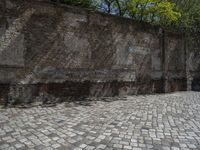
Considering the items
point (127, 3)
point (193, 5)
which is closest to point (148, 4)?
point (127, 3)

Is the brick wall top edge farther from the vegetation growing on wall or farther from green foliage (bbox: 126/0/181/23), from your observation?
the vegetation growing on wall

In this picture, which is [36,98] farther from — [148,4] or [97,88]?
[148,4]

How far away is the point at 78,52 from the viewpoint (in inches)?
374

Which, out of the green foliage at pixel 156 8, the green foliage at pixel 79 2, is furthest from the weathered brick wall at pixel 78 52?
the green foliage at pixel 79 2

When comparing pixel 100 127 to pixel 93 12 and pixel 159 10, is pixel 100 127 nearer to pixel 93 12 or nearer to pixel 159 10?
pixel 93 12

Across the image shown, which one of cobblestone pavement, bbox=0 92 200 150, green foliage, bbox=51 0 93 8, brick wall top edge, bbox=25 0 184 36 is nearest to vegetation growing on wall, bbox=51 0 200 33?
green foliage, bbox=51 0 93 8

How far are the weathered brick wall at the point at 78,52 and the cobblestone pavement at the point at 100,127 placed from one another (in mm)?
1422

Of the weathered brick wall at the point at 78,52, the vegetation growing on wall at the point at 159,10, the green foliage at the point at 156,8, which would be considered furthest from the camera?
the vegetation growing on wall at the point at 159,10

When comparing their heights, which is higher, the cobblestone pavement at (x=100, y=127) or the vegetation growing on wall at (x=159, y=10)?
the vegetation growing on wall at (x=159, y=10)

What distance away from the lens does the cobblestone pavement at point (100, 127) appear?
4516 mm

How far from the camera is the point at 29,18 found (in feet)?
27.3

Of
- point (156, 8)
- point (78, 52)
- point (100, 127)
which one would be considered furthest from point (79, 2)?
point (100, 127)

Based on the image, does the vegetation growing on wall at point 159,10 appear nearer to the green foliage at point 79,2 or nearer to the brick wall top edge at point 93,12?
the green foliage at point 79,2

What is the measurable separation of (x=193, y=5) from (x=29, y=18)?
13835mm
